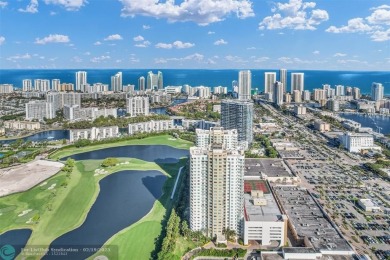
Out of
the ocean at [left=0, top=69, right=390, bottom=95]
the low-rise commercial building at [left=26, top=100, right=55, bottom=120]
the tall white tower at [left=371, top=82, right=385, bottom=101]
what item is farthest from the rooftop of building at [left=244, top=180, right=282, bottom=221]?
the ocean at [left=0, top=69, right=390, bottom=95]

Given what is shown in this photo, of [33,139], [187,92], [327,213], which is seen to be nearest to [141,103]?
[33,139]

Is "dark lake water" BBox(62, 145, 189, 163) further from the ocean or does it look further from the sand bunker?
the ocean

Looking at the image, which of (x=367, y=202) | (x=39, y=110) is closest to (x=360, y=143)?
(x=367, y=202)

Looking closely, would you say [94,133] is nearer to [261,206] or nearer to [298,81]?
[261,206]

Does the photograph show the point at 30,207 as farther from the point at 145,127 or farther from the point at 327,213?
the point at 145,127

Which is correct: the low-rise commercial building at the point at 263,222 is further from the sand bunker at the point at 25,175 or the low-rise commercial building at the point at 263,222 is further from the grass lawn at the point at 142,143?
the grass lawn at the point at 142,143
